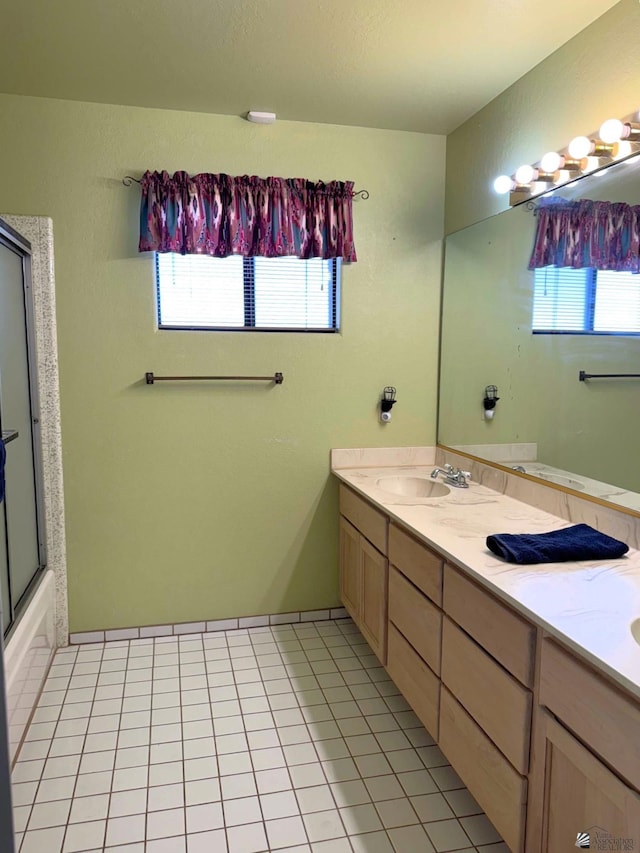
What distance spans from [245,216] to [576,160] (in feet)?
4.69

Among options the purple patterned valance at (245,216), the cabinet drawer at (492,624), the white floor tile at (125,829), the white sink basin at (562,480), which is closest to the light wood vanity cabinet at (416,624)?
the cabinet drawer at (492,624)

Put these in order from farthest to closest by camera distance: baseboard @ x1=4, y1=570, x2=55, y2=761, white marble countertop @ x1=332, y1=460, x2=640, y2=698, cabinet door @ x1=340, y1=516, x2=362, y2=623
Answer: cabinet door @ x1=340, y1=516, x2=362, y2=623
baseboard @ x1=4, y1=570, x2=55, y2=761
white marble countertop @ x1=332, y1=460, x2=640, y2=698

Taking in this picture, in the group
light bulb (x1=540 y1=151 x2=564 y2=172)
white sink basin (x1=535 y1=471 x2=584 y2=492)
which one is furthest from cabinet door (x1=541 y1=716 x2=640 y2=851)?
light bulb (x1=540 y1=151 x2=564 y2=172)

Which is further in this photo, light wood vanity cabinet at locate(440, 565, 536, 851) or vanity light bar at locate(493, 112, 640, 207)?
vanity light bar at locate(493, 112, 640, 207)

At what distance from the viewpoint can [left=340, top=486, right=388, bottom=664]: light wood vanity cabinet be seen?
2400 mm

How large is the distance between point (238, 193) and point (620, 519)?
210 centimetres

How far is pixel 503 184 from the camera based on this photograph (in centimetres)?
231

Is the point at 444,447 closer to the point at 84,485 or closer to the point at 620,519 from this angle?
the point at 620,519

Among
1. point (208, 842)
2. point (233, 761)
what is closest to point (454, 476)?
point (233, 761)

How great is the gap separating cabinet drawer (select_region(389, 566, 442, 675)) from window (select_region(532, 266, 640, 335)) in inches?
42.8

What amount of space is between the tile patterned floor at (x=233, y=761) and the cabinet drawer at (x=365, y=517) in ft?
2.06

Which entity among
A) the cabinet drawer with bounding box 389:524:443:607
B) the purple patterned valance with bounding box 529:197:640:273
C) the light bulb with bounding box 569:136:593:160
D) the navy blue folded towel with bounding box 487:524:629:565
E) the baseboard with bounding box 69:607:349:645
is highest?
the light bulb with bounding box 569:136:593:160

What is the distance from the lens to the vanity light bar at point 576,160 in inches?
68.4

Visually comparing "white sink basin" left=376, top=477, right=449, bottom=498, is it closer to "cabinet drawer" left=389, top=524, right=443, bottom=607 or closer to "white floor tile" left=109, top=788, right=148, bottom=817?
"cabinet drawer" left=389, top=524, right=443, bottom=607
